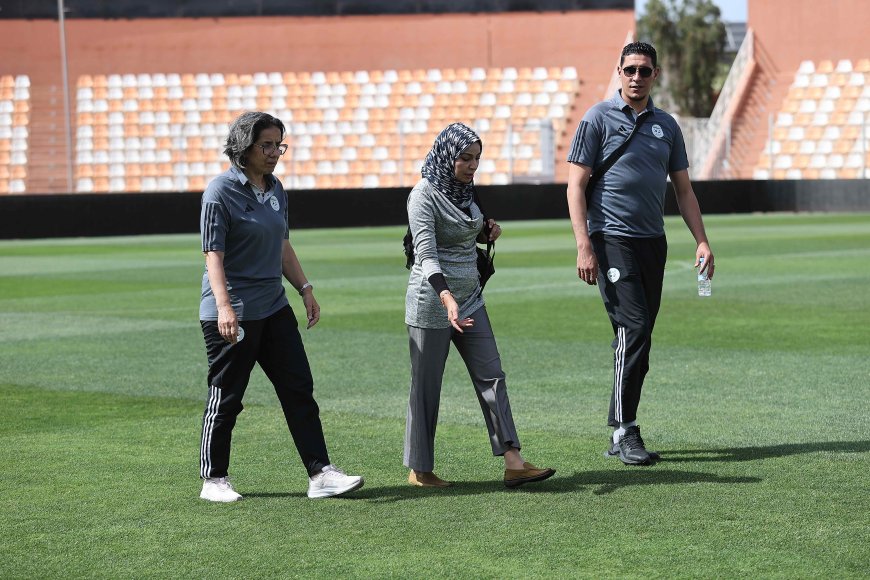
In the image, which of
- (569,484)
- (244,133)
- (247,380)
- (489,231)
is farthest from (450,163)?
(569,484)

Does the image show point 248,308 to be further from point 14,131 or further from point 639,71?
point 14,131

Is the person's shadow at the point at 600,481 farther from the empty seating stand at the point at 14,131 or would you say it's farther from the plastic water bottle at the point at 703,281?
the empty seating stand at the point at 14,131

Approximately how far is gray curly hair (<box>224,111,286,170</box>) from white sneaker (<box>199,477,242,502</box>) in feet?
4.31

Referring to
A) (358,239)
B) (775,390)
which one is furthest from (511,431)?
(358,239)

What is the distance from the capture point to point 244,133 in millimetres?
6055

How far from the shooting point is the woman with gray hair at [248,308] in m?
6.05

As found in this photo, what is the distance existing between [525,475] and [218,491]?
129 centimetres

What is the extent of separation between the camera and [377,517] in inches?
232

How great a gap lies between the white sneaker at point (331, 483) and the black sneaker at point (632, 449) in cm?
136

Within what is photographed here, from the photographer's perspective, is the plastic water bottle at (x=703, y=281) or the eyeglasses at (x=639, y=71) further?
the plastic water bottle at (x=703, y=281)

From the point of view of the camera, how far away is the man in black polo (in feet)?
23.1

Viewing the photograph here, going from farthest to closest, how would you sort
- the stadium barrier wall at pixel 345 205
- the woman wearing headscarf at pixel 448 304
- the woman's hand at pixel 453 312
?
the stadium barrier wall at pixel 345 205 → the woman wearing headscarf at pixel 448 304 → the woman's hand at pixel 453 312

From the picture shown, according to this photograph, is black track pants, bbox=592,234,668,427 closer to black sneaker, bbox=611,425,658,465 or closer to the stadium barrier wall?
black sneaker, bbox=611,425,658,465

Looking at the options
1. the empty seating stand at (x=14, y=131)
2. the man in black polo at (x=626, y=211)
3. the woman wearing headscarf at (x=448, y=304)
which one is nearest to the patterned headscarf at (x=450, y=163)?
the woman wearing headscarf at (x=448, y=304)
